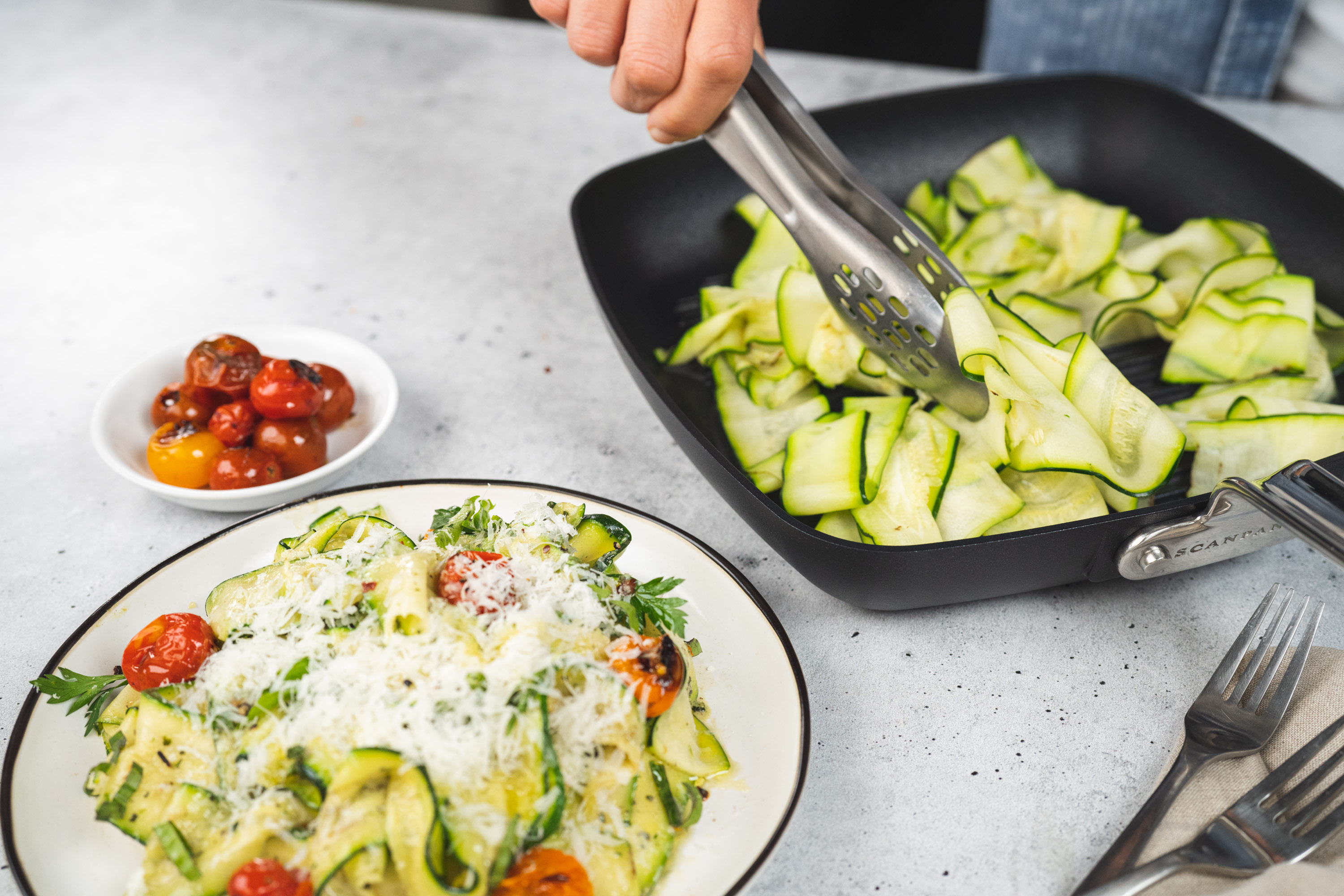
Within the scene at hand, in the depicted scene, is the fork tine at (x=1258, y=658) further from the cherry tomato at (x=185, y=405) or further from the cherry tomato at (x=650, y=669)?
the cherry tomato at (x=185, y=405)

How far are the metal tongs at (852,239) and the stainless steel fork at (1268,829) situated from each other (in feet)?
1.80

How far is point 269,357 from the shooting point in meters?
1.58

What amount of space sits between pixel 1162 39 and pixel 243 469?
2.28m

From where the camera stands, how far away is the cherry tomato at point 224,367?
139 cm

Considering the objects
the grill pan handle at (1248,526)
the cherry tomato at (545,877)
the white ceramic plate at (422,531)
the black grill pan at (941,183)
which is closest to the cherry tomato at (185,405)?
the white ceramic plate at (422,531)

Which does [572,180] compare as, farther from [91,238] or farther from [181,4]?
[181,4]

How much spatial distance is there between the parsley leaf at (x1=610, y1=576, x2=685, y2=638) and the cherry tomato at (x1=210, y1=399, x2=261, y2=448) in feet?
2.25

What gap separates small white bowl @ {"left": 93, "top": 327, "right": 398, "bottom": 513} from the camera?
1.34 metres

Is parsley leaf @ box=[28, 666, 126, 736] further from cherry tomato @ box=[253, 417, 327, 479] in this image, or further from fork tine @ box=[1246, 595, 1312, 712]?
fork tine @ box=[1246, 595, 1312, 712]

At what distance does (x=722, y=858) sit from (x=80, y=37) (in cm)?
315

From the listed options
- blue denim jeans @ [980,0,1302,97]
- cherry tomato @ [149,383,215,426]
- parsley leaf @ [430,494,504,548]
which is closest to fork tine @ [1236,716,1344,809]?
parsley leaf @ [430,494,504,548]

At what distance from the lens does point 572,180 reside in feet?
7.45

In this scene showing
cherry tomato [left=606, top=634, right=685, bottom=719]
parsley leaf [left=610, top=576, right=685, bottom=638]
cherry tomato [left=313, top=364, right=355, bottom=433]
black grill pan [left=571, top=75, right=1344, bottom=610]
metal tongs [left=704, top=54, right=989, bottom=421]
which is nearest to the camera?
cherry tomato [left=606, top=634, right=685, bottom=719]

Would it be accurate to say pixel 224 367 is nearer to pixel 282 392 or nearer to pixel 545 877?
pixel 282 392
